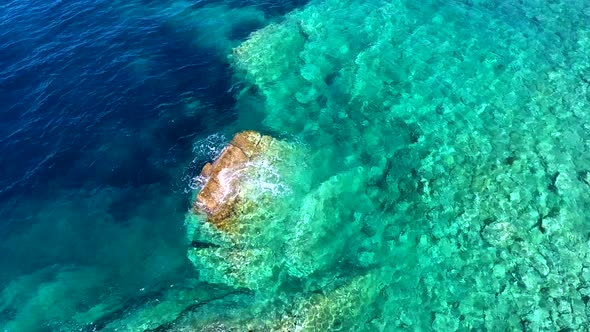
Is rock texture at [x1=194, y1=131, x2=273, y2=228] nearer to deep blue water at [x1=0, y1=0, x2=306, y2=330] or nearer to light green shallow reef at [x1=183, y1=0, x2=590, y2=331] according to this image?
light green shallow reef at [x1=183, y1=0, x2=590, y2=331]

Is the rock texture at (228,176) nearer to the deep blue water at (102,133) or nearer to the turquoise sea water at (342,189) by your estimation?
the turquoise sea water at (342,189)

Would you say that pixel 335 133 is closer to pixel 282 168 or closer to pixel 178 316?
pixel 282 168

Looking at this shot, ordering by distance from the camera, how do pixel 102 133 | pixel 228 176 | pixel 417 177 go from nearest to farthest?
pixel 228 176 < pixel 417 177 < pixel 102 133

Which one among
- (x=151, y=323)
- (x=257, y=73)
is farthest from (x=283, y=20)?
(x=151, y=323)

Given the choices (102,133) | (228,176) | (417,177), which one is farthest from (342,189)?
(102,133)

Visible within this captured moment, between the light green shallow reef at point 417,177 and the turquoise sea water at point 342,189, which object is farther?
the turquoise sea water at point 342,189

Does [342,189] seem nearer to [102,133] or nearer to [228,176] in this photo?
[228,176]

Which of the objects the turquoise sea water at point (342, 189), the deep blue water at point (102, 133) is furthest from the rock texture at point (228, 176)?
the deep blue water at point (102, 133)
